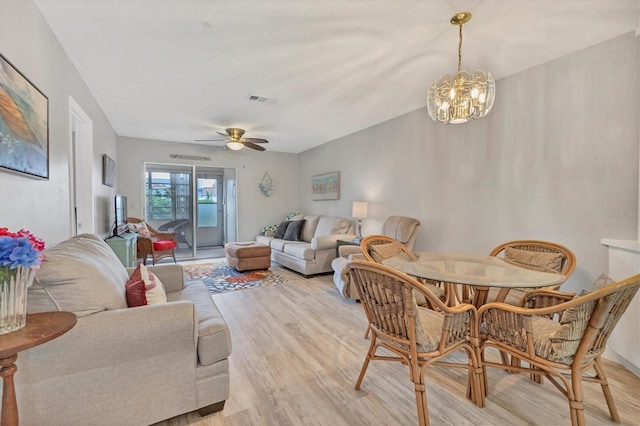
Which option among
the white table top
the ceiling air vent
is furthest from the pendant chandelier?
the ceiling air vent

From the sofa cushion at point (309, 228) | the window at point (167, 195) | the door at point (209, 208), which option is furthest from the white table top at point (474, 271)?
the door at point (209, 208)

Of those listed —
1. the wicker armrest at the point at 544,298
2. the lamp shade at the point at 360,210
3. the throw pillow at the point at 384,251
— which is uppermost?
the lamp shade at the point at 360,210

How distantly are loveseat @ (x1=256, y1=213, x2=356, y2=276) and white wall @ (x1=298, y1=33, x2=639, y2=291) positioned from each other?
1.38 m

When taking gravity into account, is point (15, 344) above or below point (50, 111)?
below

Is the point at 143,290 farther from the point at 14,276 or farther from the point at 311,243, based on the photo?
the point at 311,243

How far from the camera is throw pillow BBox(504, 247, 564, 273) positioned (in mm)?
2184

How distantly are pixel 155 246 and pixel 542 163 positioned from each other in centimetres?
550

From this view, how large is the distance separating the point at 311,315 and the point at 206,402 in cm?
159

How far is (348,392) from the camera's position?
1838 mm

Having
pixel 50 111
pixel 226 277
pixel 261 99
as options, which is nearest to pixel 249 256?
pixel 226 277

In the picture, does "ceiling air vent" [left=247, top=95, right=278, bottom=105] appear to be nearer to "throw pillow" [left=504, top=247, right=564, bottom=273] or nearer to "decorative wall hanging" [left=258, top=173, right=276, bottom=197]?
"throw pillow" [left=504, top=247, right=564, bottom=273]

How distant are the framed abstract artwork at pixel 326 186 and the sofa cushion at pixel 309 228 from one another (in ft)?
1.81

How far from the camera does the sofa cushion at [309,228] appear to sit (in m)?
5.77

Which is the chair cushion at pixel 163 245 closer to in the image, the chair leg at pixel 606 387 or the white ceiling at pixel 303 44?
the white ceiling at pixel 303 44
